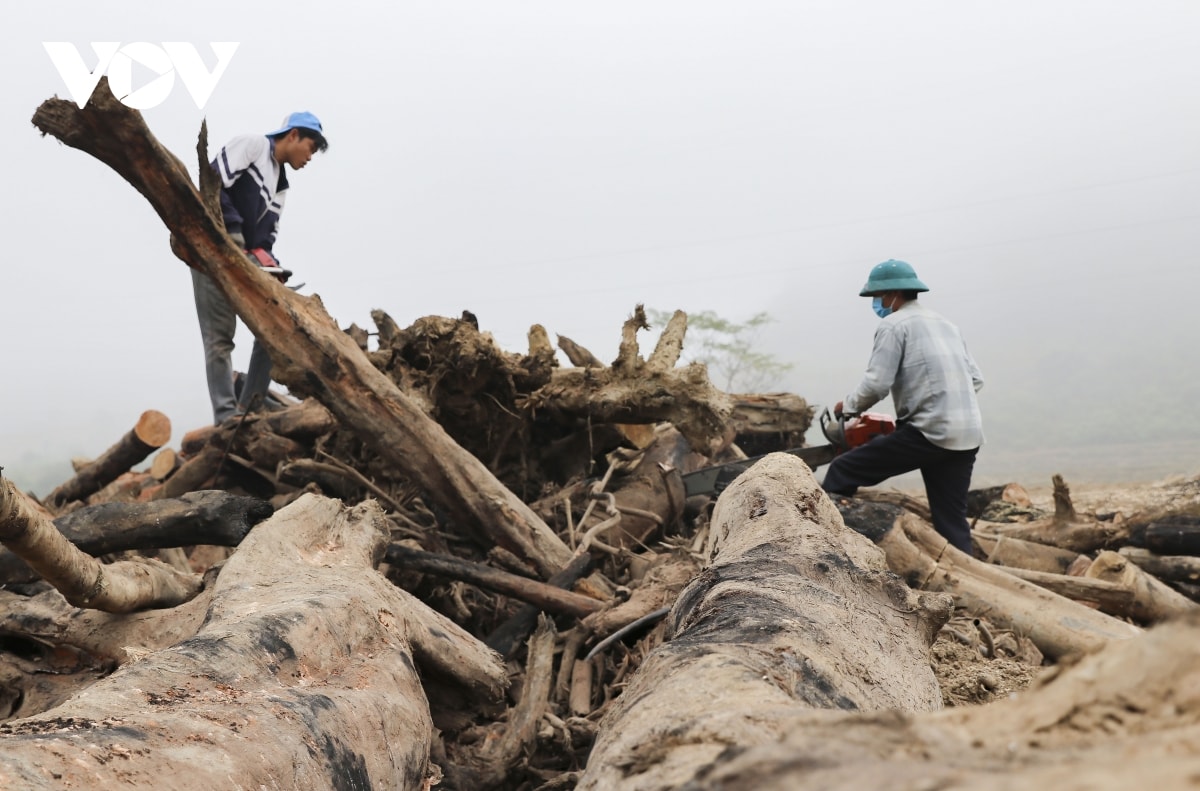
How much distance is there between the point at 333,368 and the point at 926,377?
3.08 m

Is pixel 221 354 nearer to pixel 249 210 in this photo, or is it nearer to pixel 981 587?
pixel 249 210

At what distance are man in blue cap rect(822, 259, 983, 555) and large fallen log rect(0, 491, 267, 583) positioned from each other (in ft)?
9.81

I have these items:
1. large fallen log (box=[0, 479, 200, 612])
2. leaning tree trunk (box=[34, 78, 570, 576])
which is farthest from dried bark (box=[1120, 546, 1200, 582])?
large fallen log (box=[0, 479, 200, 612])

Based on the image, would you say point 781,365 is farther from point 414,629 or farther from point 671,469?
point 414,629

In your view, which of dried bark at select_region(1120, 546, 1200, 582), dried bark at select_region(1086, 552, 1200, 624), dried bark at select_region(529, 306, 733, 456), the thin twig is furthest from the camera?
dried bark at select_region(529, 306, 733, 456)

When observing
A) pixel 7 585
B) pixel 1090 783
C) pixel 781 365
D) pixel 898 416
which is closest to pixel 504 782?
pixel 7 585

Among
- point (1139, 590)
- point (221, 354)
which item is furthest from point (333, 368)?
point (1139, 590)

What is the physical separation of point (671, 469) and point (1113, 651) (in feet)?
13.9

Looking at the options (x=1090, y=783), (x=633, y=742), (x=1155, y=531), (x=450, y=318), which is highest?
(x=450, y=318)

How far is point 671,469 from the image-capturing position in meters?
5.16

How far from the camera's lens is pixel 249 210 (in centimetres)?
547

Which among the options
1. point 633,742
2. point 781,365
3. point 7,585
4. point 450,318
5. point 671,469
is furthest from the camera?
point 781,365

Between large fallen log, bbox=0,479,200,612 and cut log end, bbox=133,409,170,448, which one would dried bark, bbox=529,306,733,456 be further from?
cut log end, bbox=133,409,170,448

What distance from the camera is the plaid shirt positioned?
4.72 metres
